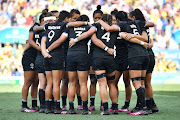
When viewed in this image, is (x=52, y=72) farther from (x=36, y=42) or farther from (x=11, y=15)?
(x=11, y=15)

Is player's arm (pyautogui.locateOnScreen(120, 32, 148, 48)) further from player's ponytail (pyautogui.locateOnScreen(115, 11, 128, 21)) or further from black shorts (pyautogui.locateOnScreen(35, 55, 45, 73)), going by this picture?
black shorts (pyautogui.locateOnScreen(35, 55, 45, 73))

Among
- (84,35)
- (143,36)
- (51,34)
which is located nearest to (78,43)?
(84,35)

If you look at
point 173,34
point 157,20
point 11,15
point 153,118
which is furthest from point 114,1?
point 153,118

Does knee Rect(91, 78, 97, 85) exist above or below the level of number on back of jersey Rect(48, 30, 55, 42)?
below

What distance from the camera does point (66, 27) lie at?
309 inches

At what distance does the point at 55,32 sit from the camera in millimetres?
7965

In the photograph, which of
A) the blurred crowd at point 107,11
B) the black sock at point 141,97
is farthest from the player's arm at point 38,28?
the blurred crowd at point 107,11

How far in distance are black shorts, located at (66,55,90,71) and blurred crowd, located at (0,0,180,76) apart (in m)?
14.8

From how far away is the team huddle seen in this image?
7.62 m

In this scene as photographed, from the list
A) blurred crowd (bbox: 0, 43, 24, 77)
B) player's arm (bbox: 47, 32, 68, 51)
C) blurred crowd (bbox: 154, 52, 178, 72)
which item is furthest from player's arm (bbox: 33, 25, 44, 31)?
blurred crowd (bbox: 154, 52, 178, 72)

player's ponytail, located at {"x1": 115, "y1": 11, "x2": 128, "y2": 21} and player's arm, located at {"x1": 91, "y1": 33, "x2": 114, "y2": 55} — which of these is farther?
player's ponytail, located at {"x1": 115, "y1": 11, "x2": 128, "y2": 21}

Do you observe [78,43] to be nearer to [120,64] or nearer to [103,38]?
[103,38]

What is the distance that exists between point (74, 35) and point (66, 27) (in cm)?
27

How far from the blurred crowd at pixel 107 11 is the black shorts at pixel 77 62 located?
Result: 48.7 ft
